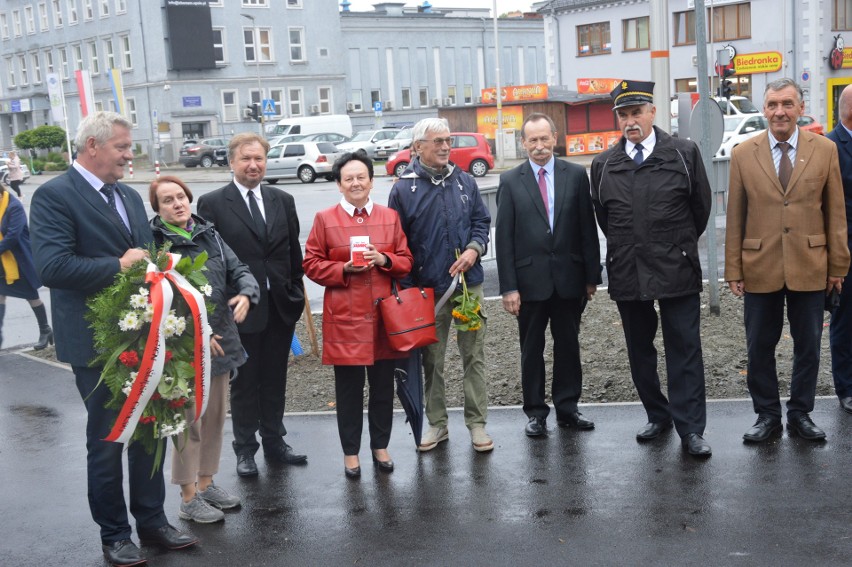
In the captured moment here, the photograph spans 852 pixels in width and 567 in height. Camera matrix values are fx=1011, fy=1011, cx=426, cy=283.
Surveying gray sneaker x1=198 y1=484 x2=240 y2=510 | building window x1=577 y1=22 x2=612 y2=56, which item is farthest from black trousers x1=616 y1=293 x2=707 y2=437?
building window x1=577 y1=22 x2=612 y2=56

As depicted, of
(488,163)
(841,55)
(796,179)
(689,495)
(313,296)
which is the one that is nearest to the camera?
(689,495)

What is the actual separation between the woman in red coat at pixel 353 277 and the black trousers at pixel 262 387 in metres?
0.45

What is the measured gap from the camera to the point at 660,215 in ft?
20.0

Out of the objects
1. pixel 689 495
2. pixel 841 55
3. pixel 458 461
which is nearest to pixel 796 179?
pixel 689 495

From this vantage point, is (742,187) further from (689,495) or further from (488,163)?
(488,163)

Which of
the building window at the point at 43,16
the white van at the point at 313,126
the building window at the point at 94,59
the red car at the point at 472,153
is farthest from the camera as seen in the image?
the building window at the point at 43,16

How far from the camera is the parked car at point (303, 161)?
38.1 m

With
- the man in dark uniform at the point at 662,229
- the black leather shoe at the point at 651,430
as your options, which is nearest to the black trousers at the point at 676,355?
the man in dark uniform at the point at 662,229

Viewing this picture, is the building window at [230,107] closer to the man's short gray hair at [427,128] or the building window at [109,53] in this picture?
the building window at [109,53]

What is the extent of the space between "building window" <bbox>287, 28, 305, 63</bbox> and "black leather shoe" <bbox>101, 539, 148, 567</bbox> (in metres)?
64.0

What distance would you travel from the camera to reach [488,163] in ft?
117

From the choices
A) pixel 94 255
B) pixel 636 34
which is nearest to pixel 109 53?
pixel 636 34

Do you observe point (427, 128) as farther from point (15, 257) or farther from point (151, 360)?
point (15, 257)

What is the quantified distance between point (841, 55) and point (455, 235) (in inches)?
1870
